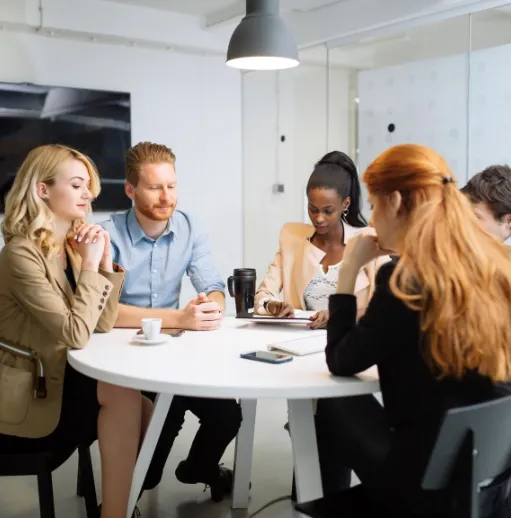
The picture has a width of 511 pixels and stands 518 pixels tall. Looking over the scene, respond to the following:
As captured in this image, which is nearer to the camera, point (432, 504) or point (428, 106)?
point (432, 504)

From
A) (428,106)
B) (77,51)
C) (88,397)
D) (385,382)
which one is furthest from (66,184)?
(77,51)

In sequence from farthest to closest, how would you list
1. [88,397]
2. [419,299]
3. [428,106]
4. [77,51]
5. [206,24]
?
1. [206,24]
2. [77,51]
3. [428,106]
4. [88,397]
5. [419,299]

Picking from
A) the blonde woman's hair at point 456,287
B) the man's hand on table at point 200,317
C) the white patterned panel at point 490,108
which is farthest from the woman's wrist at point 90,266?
the white patterned panel at point 490,108

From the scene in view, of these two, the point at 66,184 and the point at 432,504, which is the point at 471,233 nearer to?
the point at 432,504

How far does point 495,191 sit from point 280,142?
3.75 meters

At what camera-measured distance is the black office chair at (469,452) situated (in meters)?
1.37

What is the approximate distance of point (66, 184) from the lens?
88.6 inches

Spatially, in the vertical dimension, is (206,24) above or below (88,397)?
above

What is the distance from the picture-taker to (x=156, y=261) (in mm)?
2701

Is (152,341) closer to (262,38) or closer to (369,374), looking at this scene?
(369,374)

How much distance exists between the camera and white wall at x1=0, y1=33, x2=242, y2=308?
521cm

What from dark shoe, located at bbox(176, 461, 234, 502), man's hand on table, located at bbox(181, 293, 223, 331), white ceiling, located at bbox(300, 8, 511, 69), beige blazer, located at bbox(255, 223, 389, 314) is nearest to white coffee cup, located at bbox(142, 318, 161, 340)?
man's hand on table, located at bbox(181, 293, 223, 331)

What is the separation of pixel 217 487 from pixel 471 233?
1.62m

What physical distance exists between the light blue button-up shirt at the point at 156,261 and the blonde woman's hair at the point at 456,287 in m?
1.33
